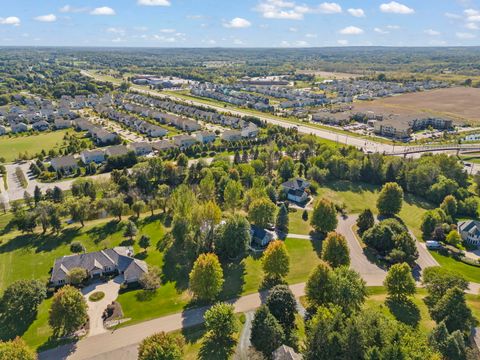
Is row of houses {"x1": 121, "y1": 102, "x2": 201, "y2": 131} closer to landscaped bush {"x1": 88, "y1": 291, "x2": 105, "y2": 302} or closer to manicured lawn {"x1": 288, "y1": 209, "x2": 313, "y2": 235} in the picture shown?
manicured lawn {"x1": 288, "y1": 209, "x2": 313, "y2": 235}

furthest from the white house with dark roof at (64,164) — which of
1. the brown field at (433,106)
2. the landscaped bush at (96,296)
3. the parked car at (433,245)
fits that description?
the brown field at (433,106)

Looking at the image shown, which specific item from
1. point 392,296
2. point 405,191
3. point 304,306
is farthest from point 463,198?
point 304,306

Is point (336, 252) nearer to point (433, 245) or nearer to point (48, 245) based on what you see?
point (433, 245)

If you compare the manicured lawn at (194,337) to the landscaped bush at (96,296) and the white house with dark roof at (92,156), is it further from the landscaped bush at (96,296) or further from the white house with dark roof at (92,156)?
the white house with dark roof at (92,156)

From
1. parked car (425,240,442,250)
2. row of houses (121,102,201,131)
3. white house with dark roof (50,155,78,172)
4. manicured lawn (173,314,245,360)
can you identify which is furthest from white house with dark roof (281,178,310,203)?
row of houses (121,102,201,131)

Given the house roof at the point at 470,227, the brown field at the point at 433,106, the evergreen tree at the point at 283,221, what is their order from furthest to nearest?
the brown field at the point at 433,106 → the evergreen tree at the point at 283,221 → the house roof at the point at 470,227

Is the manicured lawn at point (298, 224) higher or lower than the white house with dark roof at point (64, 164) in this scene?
lower
